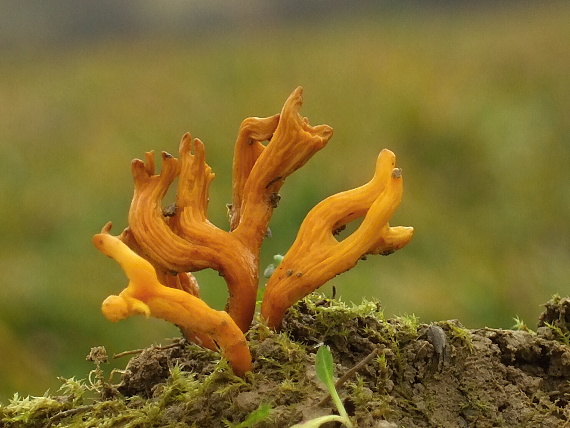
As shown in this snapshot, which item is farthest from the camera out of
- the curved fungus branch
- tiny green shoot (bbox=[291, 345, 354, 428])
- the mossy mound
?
the curved fungus branch

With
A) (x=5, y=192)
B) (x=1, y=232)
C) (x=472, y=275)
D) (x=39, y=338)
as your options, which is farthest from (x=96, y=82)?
(x=472, y=275)

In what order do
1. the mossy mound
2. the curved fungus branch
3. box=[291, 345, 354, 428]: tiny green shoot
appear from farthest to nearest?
1. the curved fungus branch
2. the mossy mound
3. box=[291, 345, 354, 428]: tiny green shoot

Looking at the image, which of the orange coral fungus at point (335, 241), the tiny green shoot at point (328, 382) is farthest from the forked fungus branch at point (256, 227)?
the tiny green shoot at point (328, 382)

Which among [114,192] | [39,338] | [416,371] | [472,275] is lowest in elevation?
[416,371]

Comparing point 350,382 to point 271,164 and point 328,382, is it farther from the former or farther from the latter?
point 271,164

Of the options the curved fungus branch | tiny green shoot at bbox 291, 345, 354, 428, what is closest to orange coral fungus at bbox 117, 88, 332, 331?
the curved fungus branch

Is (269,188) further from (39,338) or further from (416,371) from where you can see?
(39,338)

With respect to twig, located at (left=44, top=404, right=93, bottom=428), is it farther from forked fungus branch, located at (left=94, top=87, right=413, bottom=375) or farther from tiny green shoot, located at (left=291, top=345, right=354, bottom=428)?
tiny green shoot, located at (left=291, top=345, right=354, bottom=428)
